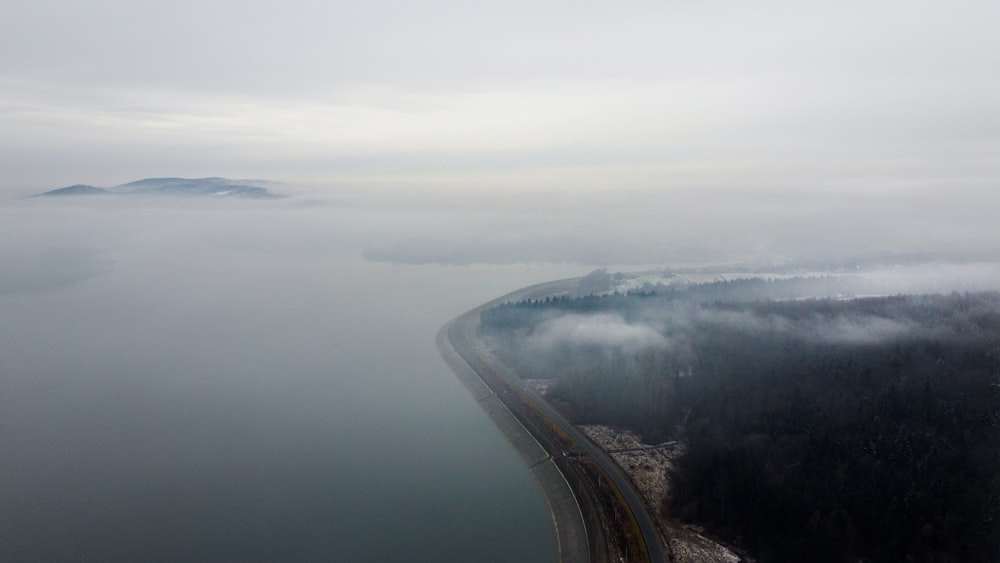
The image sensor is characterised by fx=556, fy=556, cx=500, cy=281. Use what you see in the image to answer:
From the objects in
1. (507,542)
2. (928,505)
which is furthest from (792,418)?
(507,542)

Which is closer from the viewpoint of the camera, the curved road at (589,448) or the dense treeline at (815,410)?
the dense treeline at (815,410)

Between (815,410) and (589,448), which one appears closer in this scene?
(815,410)

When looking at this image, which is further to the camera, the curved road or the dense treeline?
the curved road

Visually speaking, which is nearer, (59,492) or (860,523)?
(860,523)

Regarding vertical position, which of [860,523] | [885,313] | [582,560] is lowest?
[582,560]

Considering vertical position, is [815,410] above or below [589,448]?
above

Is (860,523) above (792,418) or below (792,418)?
below

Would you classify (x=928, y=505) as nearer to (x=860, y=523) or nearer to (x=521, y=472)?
(x=860, y=523)

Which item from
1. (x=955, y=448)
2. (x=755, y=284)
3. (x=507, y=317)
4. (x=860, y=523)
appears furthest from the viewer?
(x=755, y=284)
